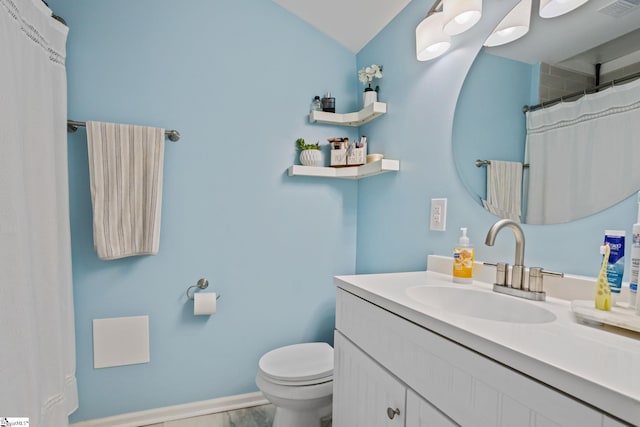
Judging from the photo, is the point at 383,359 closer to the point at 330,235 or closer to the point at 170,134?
the point at 330,235

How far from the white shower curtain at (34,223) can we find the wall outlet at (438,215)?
149cm

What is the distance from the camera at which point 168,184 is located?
1685mm

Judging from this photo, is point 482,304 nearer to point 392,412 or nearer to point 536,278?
point 536,278

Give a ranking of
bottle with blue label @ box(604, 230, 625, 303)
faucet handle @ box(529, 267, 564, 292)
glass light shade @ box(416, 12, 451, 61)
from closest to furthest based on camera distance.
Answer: bottle with blue label @ box(604, 230, 625, 303) < faucet handle @ box(529, 267, 564, 292) < glass light shade @ box(416, 12, 451, 61)

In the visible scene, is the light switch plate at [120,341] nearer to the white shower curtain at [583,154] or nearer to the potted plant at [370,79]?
the potted plant at [370,79]

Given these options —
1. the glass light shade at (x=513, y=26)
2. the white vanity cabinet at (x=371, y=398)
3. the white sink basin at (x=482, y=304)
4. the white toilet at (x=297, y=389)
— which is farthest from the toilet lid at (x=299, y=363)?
the glass light shade at (x=513, y=26)

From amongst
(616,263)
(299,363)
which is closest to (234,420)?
(299,363)

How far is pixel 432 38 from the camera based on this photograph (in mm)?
1327

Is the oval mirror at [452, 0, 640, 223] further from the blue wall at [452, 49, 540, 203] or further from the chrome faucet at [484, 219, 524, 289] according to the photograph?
the chrome faucet at [484, 219, 524, 289]

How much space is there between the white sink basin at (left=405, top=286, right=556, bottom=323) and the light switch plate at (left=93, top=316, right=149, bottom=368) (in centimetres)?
140

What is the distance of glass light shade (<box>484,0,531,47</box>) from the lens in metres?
1.04

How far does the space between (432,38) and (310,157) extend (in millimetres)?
837

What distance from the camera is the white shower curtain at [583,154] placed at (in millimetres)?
792

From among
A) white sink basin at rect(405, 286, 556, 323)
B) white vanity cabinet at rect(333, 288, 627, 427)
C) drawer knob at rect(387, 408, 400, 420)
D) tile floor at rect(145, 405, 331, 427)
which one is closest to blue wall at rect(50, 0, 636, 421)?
tile floor at rect(145, 405, 331, 427)
